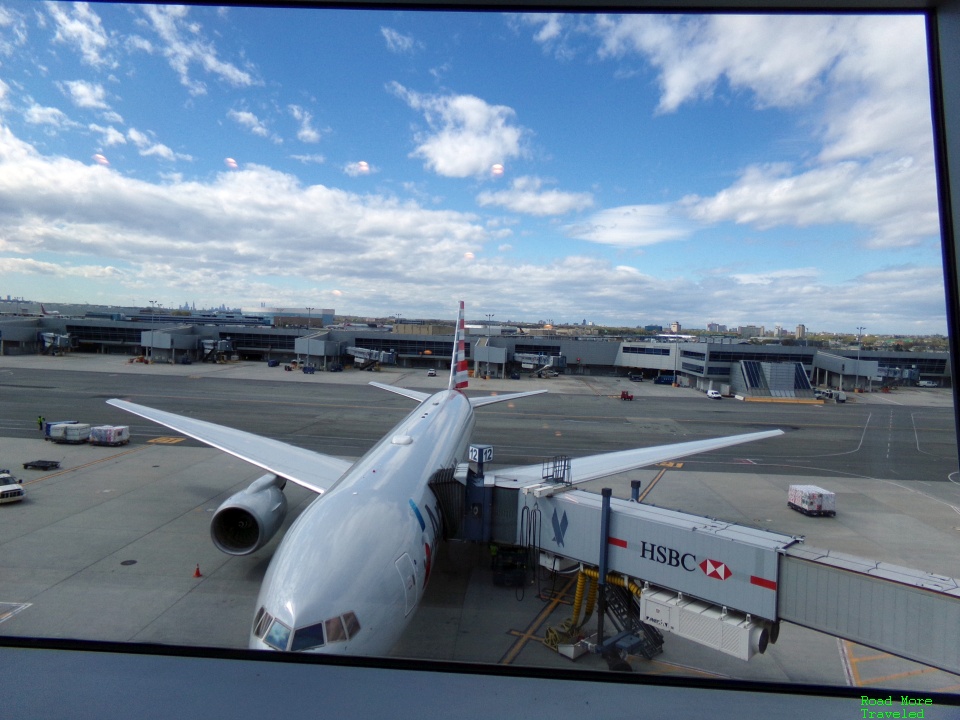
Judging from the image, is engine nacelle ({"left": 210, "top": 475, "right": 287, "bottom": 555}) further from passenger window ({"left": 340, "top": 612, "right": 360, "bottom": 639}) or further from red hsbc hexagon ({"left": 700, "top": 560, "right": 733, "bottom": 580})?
red hsbc hexagon ({"left": 700, "top": 560, "right": 733, "bottom": 580})

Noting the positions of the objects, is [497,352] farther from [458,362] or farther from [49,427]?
[49,427]

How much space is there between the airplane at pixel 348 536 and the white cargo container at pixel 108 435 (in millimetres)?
6241

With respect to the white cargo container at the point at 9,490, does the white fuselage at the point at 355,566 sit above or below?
above

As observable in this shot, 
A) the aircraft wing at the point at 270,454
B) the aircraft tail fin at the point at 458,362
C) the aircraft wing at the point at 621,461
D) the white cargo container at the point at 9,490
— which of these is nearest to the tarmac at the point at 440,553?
the white cargo container at the point at 9,490

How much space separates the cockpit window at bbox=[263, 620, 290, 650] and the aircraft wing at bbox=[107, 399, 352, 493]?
482 cm

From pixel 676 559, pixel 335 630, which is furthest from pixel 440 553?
pixel 335 630

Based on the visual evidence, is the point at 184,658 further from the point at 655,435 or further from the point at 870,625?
the point at 655,435

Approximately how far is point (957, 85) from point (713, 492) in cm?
1243

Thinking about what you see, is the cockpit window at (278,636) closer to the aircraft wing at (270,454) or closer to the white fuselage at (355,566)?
the white fuselage at (355,566)

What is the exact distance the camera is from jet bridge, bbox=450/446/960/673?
415cm

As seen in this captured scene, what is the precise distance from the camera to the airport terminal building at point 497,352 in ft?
27.9

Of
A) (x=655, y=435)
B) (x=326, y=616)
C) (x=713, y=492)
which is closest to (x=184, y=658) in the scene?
(x=326, y=616)

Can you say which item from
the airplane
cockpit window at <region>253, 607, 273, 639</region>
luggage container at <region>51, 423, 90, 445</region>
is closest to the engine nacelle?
the airplane

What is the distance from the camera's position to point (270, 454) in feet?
36.1
